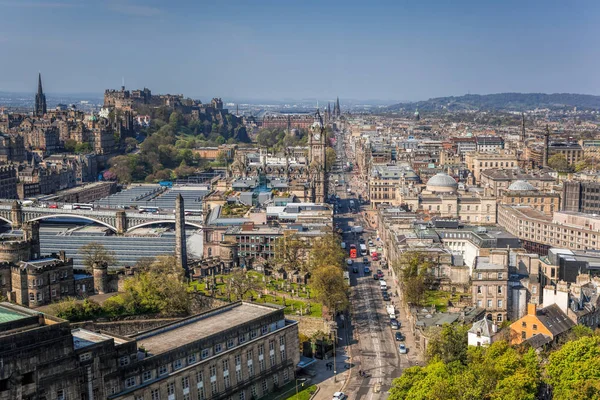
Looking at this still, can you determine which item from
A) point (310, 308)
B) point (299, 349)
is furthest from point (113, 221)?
point (299, 349)

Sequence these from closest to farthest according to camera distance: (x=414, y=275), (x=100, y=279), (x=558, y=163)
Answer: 1. (x=100, y=279)
2. (x=414, y=275)
3. (x=558, y=163)

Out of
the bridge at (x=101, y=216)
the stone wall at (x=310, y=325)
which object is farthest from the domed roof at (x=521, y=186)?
→ the stone wall at (x=310, y=325)

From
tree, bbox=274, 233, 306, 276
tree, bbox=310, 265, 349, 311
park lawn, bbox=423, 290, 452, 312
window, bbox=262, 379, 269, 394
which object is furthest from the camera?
tree, bbox=274, 233, 306, 276

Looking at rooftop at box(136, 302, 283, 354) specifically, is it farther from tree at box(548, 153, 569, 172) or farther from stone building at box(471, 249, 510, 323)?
tree at box(548, 153, 569, 172)

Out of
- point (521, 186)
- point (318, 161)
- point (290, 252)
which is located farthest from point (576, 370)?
point (318, 161)

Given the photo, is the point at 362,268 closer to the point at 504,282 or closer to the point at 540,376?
the point at 504,282

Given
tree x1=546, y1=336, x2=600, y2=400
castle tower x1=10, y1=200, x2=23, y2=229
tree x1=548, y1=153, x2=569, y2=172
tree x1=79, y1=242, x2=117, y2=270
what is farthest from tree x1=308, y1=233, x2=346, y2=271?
tree x1=548, y1=153, x2=569, y2=172

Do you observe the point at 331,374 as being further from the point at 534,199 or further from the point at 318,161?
the point at 318,161

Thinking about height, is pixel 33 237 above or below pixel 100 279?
above
